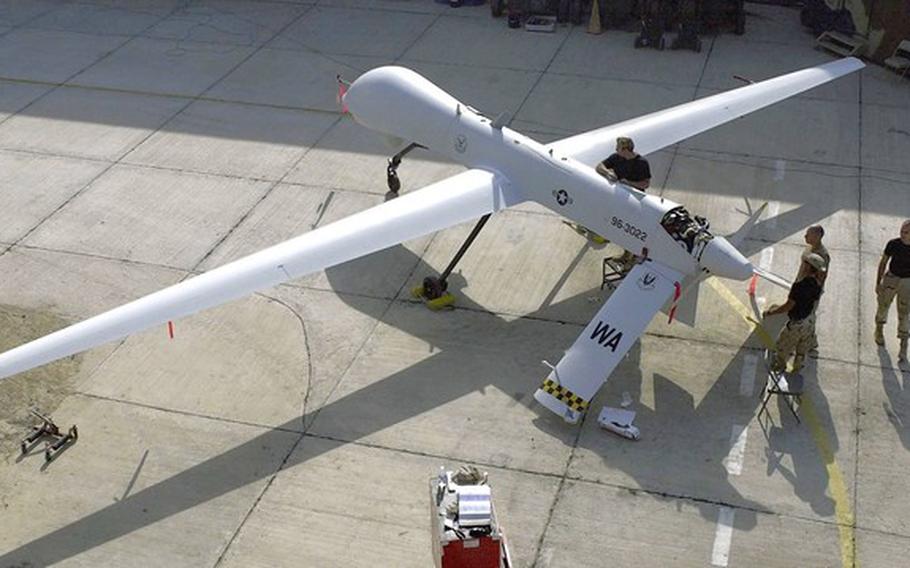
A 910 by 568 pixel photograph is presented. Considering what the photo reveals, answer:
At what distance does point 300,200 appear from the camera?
651 inches

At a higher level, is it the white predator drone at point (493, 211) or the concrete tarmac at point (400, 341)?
the white predator drone at point (493, 211)

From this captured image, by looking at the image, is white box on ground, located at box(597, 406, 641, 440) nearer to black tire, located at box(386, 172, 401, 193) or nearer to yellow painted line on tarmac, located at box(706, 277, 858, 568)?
yellow painted line on tarmac, located at box(706, 277, 858, 568)

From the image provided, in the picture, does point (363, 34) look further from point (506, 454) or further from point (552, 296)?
point (506, 454)

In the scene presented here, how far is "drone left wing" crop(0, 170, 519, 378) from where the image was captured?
35.2 feet

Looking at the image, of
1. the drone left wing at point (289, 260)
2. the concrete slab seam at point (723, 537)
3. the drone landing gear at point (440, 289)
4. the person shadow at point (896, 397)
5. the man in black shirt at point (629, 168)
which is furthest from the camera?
the drone landing gear at point (440, 289)

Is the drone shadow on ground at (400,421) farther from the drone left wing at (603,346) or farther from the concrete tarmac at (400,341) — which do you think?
the drone left wing at (603,346)

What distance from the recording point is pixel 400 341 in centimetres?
1349

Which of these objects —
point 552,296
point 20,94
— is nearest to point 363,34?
point 20,94

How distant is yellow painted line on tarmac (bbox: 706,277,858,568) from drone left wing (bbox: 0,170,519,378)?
12.0 ft

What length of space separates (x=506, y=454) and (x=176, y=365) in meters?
4.37

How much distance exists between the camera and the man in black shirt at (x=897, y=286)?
1247 cm

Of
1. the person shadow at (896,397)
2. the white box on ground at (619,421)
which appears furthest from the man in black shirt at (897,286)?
the white box on ground at (619,421)

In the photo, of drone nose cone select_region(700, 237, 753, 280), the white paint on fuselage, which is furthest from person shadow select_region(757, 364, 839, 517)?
the white paint on fuselage

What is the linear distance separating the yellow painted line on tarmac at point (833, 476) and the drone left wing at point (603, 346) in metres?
2.04
